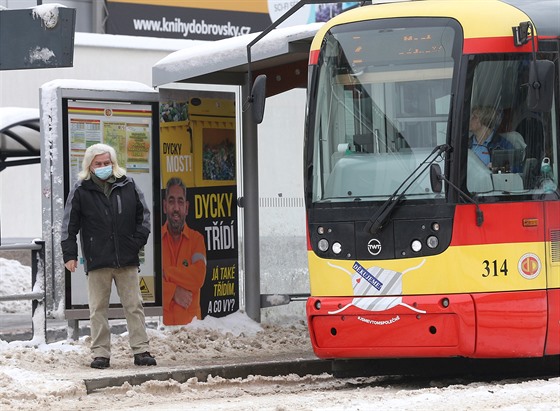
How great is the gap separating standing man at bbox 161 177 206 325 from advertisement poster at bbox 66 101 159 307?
0.54ft

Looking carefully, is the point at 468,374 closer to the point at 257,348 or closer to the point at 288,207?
the point at 257,348

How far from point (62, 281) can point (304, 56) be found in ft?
10.4

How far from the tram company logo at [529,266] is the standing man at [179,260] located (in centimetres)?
422

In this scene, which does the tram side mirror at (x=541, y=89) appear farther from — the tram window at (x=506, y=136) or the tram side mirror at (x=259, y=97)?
the tram side mirror at (x=259, y=97)

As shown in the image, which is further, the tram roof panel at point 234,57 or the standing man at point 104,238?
the tram roof panel at point 234,57

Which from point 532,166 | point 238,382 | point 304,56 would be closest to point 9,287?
point 304,56

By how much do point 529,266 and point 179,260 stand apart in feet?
14.2

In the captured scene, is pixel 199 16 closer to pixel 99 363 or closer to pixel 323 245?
pixel 99 363

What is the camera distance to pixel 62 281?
1234 centimetres

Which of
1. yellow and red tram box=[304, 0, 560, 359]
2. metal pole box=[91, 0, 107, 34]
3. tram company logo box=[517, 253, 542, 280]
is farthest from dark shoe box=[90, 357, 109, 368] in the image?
metal pole box=[91, 0, 107, 34]

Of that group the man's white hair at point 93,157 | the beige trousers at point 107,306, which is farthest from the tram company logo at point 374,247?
the man's white hair at point 93,157

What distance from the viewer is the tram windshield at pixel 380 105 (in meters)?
10.2

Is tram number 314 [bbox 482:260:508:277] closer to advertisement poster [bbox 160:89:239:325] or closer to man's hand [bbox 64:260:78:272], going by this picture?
man's hand [bbox 64:260:78:272]

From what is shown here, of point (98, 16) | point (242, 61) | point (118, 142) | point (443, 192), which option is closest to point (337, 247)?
point (443, 192)
